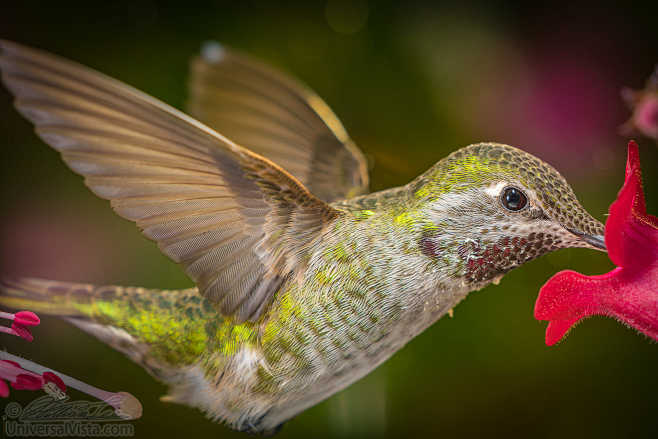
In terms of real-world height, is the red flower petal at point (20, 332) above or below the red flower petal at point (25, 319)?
below

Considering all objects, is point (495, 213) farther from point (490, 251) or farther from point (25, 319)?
point (25, 319)

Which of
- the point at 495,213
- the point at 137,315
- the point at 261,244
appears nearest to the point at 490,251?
the point at 495,213

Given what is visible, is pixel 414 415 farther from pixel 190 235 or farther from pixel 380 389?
pixel 190 235

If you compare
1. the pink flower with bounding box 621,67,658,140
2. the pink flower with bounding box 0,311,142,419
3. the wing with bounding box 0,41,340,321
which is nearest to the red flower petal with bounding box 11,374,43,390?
the pink flower with bounding box 0,311,142,419

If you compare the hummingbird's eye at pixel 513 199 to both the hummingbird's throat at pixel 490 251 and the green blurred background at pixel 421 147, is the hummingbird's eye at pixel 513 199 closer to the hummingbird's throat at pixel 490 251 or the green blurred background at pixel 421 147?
the hummingbird's throat at pixel 490 251

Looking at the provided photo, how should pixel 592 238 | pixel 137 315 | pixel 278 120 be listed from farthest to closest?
pixel 278 120 → pixel 137 315 → pixel 592 238

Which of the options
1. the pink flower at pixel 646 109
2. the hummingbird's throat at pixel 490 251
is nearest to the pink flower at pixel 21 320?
the hummingbird's throat at pixel 490 251
